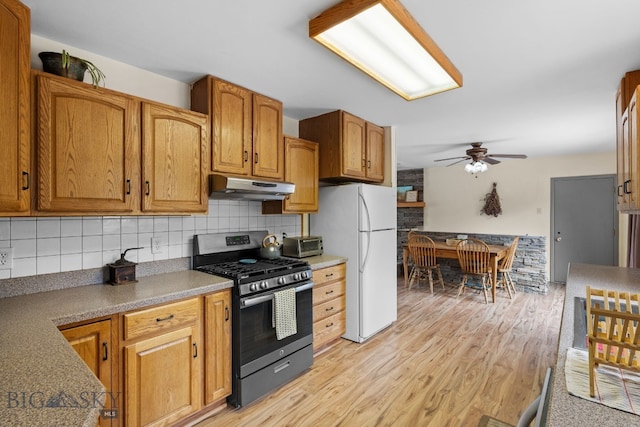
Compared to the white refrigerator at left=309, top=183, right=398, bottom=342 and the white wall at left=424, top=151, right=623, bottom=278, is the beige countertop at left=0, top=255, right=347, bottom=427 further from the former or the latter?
the white wall at left=424, top=151, right=623, bottom=278

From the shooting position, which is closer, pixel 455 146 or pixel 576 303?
pixel 576 303

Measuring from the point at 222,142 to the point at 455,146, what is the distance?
3.47m

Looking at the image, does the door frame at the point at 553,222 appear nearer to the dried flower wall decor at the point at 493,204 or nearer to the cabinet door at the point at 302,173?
the dried flower wall decor at the point at 493,204

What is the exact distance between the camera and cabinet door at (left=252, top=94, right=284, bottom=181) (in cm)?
253

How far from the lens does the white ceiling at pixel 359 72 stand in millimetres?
1517

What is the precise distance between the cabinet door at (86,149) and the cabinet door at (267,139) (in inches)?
33.7

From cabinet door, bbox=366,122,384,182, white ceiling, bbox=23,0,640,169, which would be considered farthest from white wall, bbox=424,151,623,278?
cabinet door, bbox=366,122,384,182

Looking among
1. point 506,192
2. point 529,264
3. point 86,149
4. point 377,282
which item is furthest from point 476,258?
point 86,149

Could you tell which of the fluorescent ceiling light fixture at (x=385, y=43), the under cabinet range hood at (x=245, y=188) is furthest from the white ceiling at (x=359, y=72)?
the under cabinet range hood at (x=245, y=188)

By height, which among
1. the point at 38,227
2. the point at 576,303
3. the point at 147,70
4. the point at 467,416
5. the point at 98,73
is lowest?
the point at 467,416

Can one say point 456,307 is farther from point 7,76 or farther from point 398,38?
point 7,76

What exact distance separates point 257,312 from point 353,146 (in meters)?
1.79

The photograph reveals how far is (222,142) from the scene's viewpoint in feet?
7.63

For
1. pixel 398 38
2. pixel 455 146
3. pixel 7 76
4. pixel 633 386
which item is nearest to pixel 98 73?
pixel 7 76
